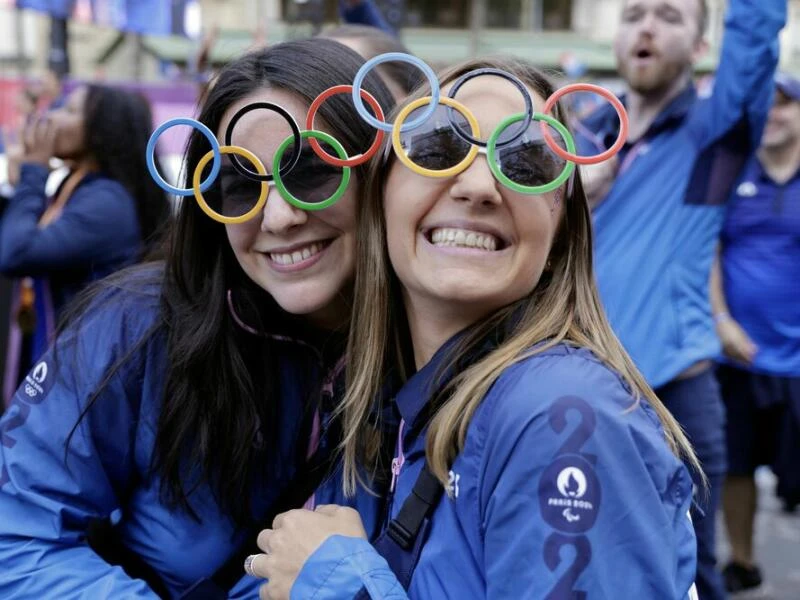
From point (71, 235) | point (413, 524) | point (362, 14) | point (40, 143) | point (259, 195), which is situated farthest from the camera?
point (362, 14)

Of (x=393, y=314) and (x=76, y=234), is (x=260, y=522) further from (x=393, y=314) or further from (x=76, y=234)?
(x=76, y=234)

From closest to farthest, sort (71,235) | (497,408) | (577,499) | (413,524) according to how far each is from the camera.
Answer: (577,499)
(497,408)
(413,524)
(71,235)

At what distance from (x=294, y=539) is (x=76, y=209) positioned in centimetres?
243

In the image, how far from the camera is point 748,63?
298 centimetres

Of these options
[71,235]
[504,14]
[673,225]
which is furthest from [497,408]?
[504,14]

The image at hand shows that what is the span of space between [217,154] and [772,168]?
335 centimetres

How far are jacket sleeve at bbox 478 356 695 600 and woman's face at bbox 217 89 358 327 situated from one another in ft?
2.16

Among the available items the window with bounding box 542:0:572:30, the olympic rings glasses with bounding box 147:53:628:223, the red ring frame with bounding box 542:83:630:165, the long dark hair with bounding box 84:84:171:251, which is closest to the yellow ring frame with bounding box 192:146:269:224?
the olympic rings glasses with bounding box 147:53:628:223

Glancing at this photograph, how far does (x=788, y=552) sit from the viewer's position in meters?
4.74

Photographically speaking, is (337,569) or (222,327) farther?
(222,327)

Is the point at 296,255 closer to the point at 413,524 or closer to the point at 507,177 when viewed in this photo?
the point at 507,177

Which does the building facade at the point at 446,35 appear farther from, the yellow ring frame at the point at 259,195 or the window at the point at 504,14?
the yellow ring frame at the point at 259,195

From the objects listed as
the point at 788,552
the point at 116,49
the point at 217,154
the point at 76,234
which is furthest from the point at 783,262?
the point at 116,49

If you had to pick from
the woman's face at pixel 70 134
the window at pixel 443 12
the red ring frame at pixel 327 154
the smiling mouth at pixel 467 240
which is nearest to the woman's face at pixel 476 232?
the smiling mouth at pixel 467 240
